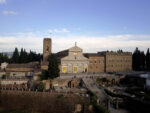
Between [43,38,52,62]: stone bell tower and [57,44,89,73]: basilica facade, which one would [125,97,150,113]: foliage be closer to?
[57,44,89,73]: basilica facade

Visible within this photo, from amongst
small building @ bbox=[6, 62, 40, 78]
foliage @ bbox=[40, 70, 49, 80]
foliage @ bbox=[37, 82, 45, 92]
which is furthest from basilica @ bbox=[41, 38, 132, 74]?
foliage @ bbox=[37, 82, 45, 92]

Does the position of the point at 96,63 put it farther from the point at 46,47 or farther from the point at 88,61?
the point at 46,47

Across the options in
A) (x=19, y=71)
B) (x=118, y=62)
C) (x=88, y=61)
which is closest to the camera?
(x=19, y=71)

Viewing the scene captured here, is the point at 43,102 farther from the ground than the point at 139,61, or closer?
closer

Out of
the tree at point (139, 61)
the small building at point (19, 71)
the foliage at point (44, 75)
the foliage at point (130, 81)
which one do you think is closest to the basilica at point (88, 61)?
the small building at point (19, 71)

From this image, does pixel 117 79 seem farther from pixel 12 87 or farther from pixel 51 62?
pixel 12 87

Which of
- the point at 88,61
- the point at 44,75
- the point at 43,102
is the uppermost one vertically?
the point at 88,61

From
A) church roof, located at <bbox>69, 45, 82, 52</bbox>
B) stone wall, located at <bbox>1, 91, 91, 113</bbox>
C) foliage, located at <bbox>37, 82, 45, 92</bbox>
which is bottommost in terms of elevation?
stone wall, located at <bbox>1, 91, 91, 113</bbox>

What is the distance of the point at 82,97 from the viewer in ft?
80.4

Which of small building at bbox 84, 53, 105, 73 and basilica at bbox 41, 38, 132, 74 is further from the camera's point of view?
small building at bbox 84, 53, 105, 73

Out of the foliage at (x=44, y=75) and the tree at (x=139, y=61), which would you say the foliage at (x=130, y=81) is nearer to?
the foliage at (x=44, y=75)

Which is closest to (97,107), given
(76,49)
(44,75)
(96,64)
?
(44,75)

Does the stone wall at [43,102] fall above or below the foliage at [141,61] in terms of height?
below

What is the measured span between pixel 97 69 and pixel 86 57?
196 inches
